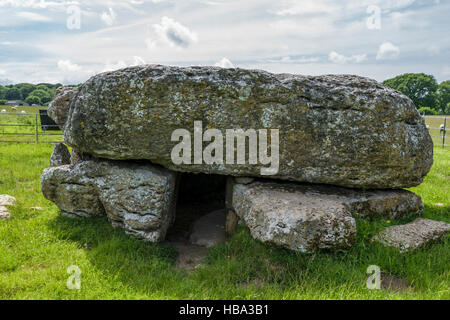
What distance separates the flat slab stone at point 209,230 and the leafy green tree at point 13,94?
424 ft

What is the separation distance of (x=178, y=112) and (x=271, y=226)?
7.61 feet

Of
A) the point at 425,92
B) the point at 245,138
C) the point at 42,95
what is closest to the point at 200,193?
the point at 245,138

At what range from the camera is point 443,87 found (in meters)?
70.4

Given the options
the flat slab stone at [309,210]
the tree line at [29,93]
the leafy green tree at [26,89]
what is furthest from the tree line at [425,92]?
the leafy green tree at [26,89]

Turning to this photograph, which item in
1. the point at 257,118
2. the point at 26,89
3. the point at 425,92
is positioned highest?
the point at 26,89

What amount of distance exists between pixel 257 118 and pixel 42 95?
398 ft

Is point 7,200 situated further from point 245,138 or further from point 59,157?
point 245,138

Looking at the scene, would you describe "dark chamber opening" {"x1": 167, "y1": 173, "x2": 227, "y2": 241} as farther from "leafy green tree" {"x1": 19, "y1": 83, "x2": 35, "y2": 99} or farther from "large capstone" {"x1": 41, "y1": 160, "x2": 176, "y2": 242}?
"leafy green tree" {"x1": 19, "y1": 83, "x2": 35, "y2": 99}

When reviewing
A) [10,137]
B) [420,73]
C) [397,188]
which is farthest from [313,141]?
[420,73]

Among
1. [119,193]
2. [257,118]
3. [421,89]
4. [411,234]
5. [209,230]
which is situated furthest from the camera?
[421,89]

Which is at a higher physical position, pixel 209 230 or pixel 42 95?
pixel 42 95

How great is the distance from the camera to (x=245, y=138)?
5395 mm
